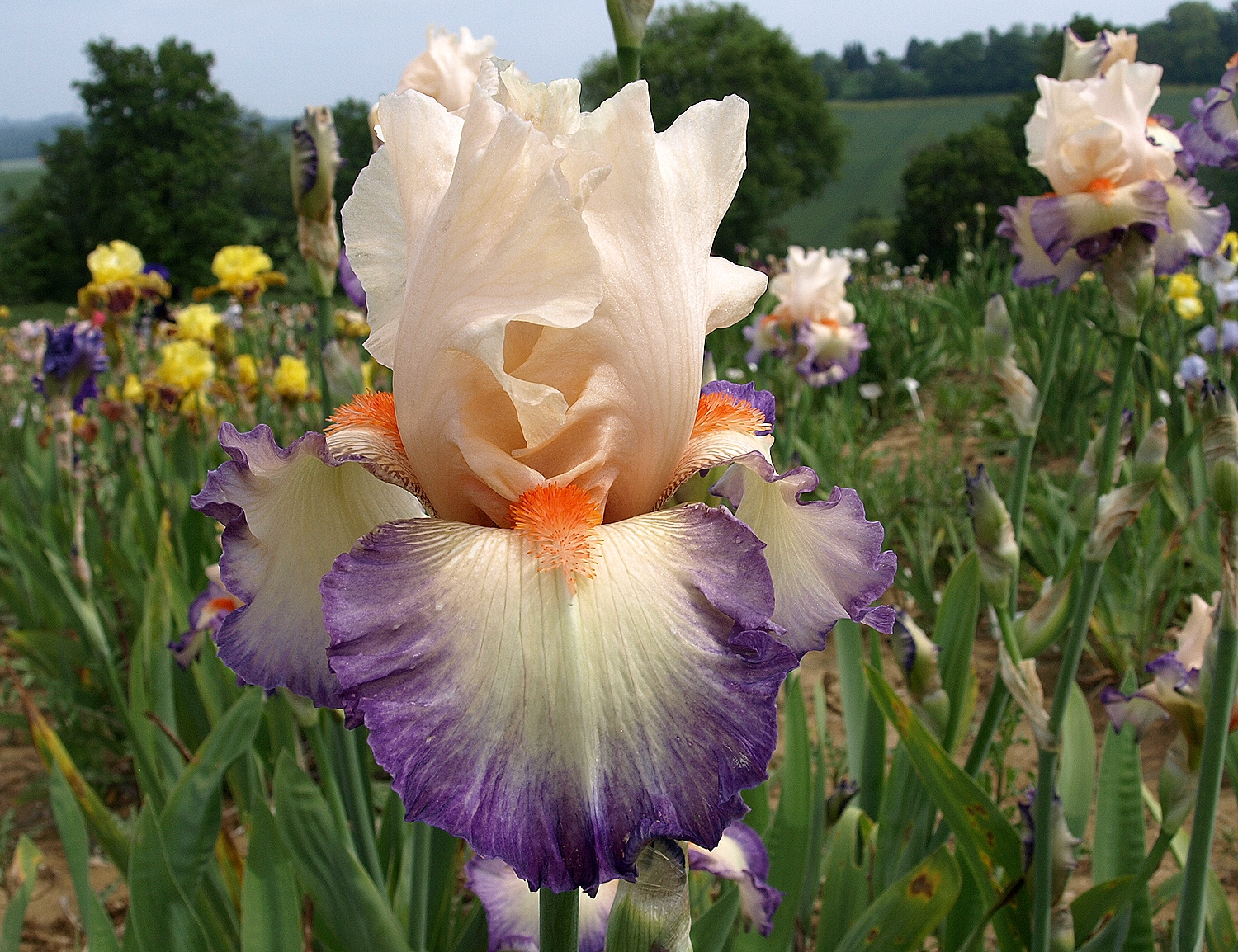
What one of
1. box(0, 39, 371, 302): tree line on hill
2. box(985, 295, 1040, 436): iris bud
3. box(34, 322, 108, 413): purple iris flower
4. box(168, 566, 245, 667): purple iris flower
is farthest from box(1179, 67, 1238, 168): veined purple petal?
box(0, 39, 371, 302): tree line on hill

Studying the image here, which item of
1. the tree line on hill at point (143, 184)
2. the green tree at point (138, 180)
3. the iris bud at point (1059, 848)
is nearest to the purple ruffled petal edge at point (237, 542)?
the iris bud at point (1059, 848)

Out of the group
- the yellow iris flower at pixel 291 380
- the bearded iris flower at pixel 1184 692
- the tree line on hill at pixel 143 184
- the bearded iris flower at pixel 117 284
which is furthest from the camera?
the tree line on hill at pixel 143 184

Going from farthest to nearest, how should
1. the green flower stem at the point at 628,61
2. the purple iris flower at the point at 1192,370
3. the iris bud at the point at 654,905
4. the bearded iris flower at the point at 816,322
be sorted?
the bearded iris flower at the point at 816,322, the purple iris flower at the point at 1192,370, the green flower stem at the point at 628,61, the iris bud at the point at 654,905

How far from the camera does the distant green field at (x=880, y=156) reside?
59.5 meters

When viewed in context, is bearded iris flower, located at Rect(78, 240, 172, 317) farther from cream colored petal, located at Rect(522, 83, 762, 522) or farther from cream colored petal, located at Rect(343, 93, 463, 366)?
cream colored petal, located at Rect(522, 83, 762, 522)

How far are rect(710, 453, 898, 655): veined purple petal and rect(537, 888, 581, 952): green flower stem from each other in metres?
0.27

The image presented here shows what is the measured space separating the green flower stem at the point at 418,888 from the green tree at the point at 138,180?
39.1 metres

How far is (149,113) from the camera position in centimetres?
3959

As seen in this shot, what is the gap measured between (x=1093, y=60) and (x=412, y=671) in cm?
239

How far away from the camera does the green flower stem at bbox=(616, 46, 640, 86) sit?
102cm

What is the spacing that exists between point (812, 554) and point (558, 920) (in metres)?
0.36

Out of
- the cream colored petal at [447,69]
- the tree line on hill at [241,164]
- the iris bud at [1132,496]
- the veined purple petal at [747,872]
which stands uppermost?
the tree line on hill at [241,164]

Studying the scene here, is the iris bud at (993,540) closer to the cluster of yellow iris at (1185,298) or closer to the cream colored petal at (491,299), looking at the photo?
the cream colored petal at (491,299)

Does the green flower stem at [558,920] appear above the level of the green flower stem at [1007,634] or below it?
above
